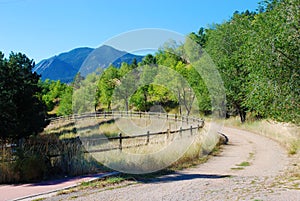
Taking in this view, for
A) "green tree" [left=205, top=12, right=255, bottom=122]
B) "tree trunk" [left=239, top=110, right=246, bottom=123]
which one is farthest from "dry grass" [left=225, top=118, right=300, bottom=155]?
"green tree" [left=205, top=12, right=255, bottom=122]

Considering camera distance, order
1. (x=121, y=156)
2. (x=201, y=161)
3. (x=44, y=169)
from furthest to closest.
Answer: (x=201, y=161), (x=121, y=156), (x=44, y=169)

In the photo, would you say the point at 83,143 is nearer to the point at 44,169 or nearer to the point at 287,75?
the point at 44,169

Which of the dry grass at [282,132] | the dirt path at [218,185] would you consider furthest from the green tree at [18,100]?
the dry grass at [282,132]

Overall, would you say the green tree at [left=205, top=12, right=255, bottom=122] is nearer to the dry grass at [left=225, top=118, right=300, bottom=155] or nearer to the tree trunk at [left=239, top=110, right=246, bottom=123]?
the tree trunk at [left=239, top=110, right=246, bottom=123]

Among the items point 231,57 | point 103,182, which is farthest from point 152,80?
point 103,182

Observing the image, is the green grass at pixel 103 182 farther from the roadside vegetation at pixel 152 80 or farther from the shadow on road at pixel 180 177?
the roadside vegetation at pixel 152 80

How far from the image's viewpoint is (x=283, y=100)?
1147cm

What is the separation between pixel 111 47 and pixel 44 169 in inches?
191

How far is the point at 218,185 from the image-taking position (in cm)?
722

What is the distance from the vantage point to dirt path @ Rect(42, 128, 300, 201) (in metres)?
6.21

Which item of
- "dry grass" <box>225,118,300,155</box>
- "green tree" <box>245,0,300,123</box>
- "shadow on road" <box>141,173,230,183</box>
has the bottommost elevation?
"shadow on road" <box>141,173,230,183</box>

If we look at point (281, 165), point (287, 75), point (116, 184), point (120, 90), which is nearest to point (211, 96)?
point (120, 90)

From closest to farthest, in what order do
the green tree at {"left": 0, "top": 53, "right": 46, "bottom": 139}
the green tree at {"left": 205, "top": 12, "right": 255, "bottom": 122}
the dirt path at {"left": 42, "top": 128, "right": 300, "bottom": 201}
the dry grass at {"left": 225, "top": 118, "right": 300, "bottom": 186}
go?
the dirt path at {"left": 42, "top": 128, "right": 300, "bottom": 201} < the dry grass at {"left": 225, "top": 118, "right": 300, "bottom": 186} < the green tree at {"left": 0, "top": 53, "right": 46, "bottom": 139} < the green tree at {"left": 205, "top": 12, "right": 255, "bottom": 122}

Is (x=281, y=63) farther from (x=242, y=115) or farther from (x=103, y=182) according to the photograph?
(x=242, y=115)
